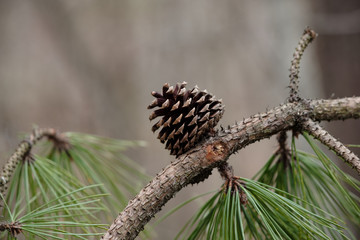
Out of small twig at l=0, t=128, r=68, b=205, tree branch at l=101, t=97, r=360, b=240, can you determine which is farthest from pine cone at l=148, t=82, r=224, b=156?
small twig at l=0, t=128, r=68, b=205

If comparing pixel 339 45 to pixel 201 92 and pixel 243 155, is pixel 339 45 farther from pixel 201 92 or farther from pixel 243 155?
pixel 243 155

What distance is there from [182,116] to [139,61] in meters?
2.31

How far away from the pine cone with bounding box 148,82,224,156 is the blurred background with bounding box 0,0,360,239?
1683 millimetres

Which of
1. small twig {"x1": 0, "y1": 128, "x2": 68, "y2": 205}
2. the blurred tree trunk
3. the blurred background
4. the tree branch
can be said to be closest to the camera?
the tree branch

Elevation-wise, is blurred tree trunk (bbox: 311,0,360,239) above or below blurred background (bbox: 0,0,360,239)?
below

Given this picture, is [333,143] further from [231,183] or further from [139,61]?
[139,61]

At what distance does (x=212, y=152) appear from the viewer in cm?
50

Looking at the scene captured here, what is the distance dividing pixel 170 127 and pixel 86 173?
298 mm

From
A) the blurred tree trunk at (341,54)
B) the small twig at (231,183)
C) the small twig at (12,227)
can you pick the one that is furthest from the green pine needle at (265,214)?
the blurred tree trunk at (341,54)

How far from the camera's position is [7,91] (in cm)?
217

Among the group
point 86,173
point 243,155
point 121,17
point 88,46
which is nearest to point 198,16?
point 121,17

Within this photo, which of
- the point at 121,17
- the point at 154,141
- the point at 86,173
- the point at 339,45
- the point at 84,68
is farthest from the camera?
the point at 154,141

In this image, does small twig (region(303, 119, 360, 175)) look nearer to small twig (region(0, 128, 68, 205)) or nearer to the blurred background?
small twig (region(0, 128, 68, 205))

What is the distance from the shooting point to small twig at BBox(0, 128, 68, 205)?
559mm
